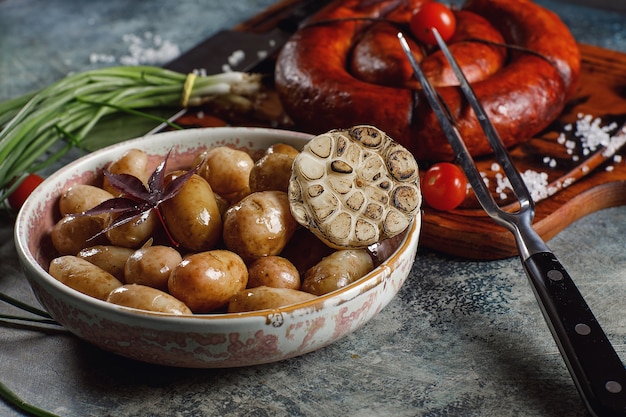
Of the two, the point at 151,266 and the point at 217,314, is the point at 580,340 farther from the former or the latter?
the point at 151,266

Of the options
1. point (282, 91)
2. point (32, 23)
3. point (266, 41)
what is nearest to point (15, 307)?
point (282, 91)

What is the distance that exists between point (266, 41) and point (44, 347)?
138cm

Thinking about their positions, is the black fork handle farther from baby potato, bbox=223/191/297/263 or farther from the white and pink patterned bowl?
baby potato, bbox=223/191/297/263

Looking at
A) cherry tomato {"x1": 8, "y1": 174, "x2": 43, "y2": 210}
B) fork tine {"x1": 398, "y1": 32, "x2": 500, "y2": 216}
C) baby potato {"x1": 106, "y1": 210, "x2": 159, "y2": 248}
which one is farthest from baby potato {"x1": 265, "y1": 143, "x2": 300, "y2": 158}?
cherry tomato {"x1": 8, "y1": 174, "x2": 43, "y2": 210}

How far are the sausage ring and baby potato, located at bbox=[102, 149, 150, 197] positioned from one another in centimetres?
51

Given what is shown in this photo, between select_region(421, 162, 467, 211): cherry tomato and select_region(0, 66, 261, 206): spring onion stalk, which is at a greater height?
select_region(0, 66, 261, 206): spring onion stalk

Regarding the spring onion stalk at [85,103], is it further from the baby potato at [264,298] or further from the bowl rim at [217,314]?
the baby potato at [264,298]

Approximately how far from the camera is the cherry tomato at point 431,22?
6.11ft

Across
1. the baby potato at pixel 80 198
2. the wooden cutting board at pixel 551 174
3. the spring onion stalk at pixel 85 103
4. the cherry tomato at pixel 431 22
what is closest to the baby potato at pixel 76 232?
the baby potato at pixel 80 198

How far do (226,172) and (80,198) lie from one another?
27 centimetres

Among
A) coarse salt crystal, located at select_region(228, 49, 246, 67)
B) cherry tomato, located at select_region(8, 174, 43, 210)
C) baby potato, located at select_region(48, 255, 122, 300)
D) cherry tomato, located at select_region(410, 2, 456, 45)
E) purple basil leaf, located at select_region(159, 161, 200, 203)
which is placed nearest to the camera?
baby potato, located at select_region(48, 255, 122, 300)

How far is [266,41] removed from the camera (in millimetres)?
2342

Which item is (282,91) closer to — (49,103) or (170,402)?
(49,103)

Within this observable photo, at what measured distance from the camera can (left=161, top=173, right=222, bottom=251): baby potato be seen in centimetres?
122
